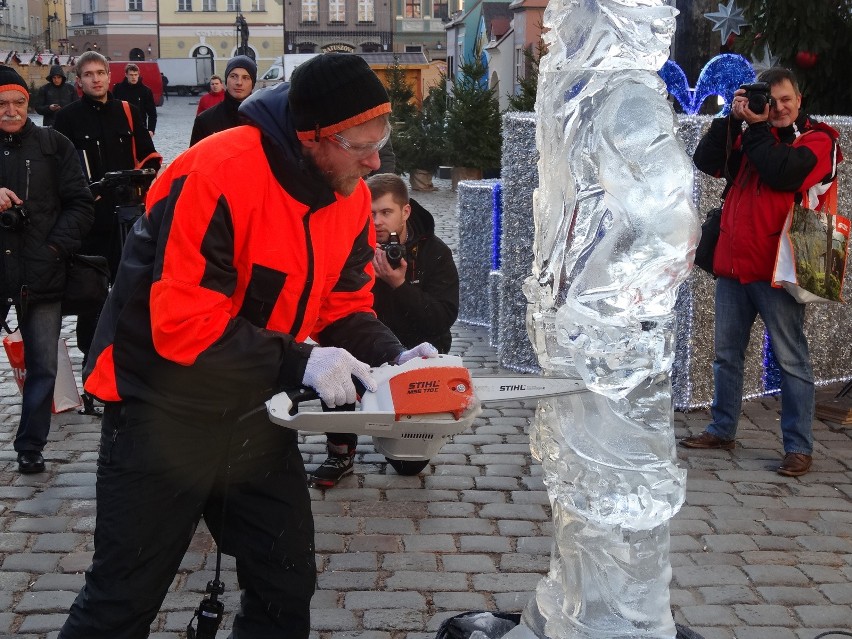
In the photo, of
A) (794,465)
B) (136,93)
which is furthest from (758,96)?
(136,93)

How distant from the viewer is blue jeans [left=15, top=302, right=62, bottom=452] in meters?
5.43

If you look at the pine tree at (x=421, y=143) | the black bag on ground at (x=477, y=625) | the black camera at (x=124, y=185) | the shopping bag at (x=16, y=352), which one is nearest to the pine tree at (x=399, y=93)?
the pine tree at (x=421, y=143)

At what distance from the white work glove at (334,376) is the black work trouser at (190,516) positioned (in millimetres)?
381

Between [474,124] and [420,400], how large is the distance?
50.2ft


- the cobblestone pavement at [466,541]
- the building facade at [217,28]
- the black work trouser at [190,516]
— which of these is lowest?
the cobblestone pavement at [466,541]

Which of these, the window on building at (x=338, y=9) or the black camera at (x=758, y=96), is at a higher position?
the window on building at (x=338, y=9)

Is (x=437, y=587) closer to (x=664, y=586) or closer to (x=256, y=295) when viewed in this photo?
(x=664, y=586)

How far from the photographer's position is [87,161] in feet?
22.8

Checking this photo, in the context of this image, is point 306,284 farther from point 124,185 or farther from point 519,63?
point 519,63

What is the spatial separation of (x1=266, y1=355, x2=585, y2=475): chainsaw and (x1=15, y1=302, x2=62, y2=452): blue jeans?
3.18 meters

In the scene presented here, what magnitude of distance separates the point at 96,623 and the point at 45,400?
2.97 meters

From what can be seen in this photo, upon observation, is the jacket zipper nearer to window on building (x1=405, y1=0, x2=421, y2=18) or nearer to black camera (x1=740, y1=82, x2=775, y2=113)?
black camera (x1=740, y1=82, x2=775, y2=113)

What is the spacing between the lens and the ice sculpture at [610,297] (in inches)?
97.4

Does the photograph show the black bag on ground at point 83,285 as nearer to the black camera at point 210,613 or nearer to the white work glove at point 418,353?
the black camera at point 210,613
